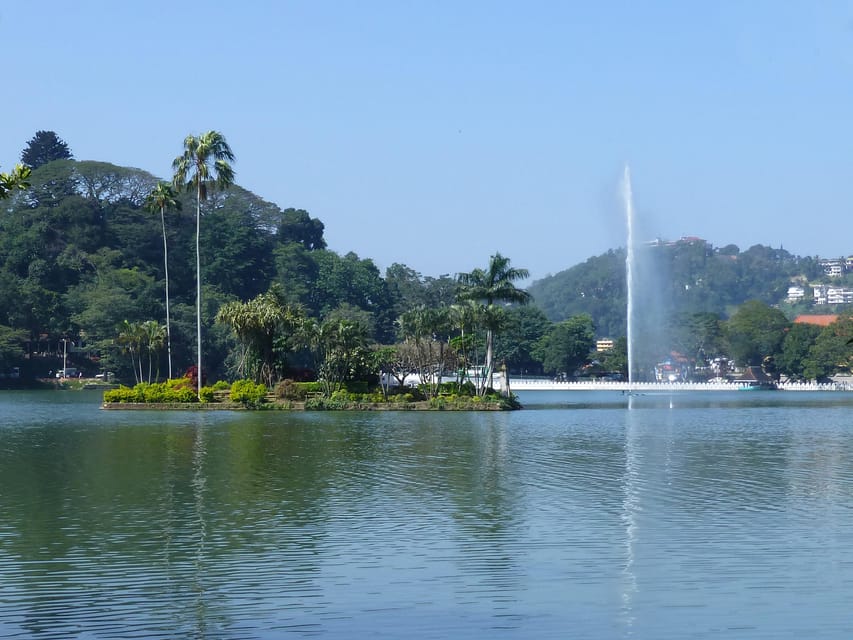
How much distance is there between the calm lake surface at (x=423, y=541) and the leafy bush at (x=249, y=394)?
31.7 m

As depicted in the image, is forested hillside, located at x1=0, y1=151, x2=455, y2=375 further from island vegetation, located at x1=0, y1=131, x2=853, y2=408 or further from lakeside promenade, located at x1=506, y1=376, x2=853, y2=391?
lakeside promenade, located at x1=506, y1=376, x2=853, y2=391

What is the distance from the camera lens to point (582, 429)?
64.2 metres

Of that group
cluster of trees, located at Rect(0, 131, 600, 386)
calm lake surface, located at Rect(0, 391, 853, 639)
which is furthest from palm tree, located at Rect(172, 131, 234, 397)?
calm lake surface, located at Rect(0, 391, 853, 639)

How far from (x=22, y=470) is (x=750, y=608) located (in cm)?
2843

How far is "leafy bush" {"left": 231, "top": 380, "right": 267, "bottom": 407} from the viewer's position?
3250 inches

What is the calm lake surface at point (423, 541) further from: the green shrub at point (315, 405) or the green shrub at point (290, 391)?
the green shrub at point (290, 391)

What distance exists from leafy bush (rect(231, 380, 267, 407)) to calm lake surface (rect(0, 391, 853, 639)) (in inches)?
1248

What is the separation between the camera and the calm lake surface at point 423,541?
18281 mm

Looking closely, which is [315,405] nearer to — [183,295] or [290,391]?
[290,391]

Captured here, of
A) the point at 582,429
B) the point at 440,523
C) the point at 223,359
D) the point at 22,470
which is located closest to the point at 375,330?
the point at 223,359

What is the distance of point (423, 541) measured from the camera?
984 inches

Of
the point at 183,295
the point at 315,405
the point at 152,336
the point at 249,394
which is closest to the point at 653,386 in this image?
the point at 183,295

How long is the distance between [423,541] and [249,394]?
5907 cm

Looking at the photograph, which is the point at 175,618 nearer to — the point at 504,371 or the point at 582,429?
the point at 582,429
